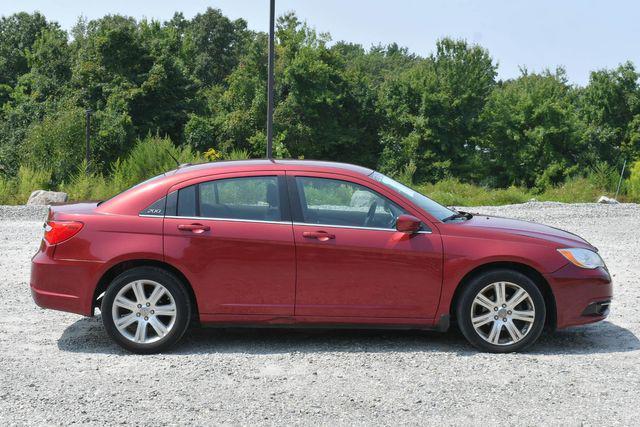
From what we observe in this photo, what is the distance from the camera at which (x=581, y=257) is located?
632 centimetres

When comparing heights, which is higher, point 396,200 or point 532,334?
point 396,200

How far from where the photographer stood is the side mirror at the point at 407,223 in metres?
6.11

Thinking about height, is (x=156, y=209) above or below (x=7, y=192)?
above

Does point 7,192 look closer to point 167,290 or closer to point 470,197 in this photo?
point 470,197

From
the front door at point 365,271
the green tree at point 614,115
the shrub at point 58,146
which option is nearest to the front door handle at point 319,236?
the front door at point 365,271

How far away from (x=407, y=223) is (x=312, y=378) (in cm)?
146

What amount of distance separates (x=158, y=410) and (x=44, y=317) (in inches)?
123

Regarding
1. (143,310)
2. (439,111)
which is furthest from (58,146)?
(439,111)

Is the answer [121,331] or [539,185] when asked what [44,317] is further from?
[539,185]

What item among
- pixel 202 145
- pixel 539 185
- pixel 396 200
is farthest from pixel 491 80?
pixel 396 200

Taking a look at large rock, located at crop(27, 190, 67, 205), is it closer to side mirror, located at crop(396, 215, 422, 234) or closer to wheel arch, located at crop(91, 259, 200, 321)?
wheel arch, located at crop(91, 259, 200, 321)

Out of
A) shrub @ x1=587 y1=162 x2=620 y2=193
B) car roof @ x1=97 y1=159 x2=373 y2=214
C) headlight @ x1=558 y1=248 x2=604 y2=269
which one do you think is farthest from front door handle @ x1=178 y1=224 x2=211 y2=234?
shrub @ x1=587 y1=162 x2=620 y2=193

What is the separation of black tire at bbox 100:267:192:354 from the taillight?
54 cm

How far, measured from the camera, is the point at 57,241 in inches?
245
